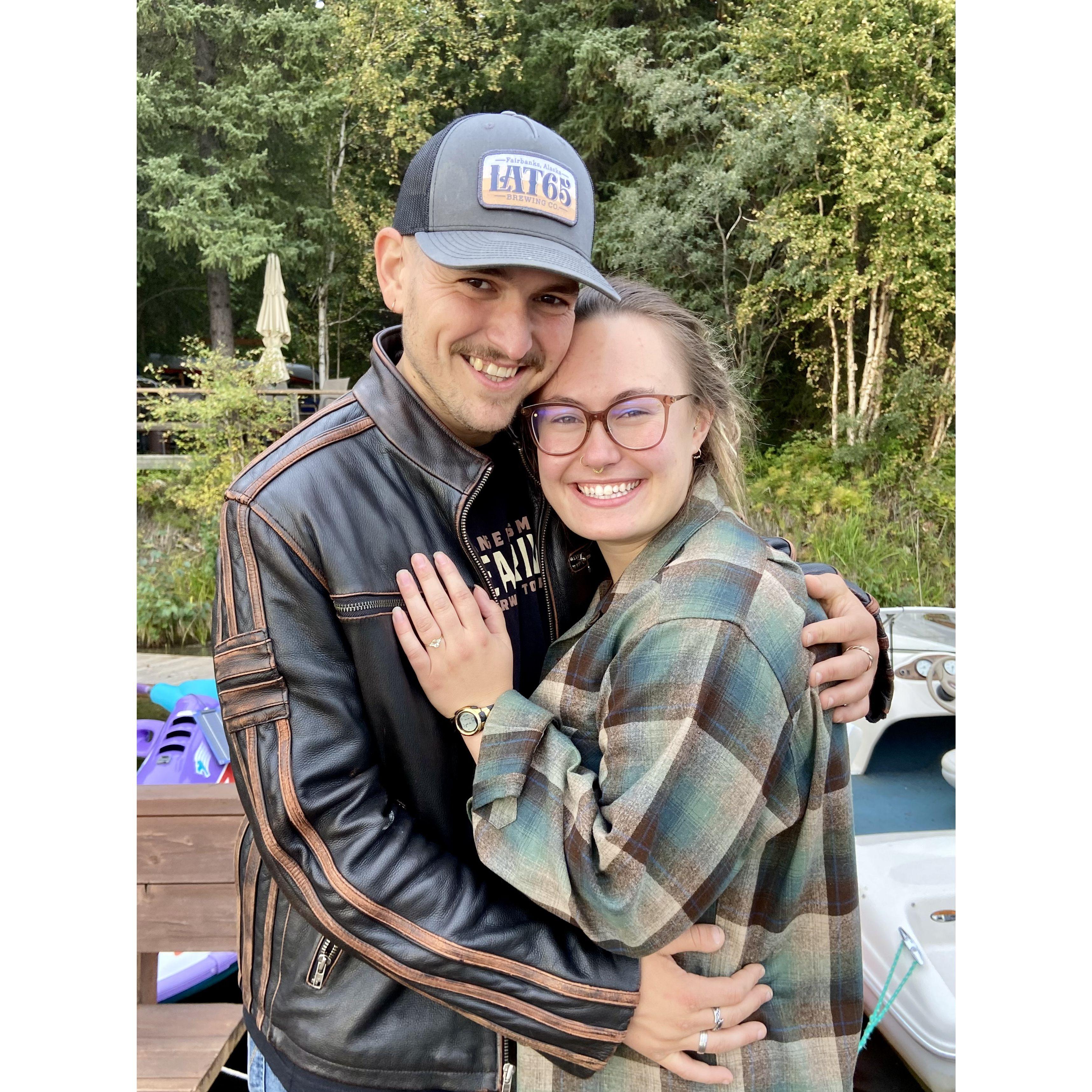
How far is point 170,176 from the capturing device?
12297 mm

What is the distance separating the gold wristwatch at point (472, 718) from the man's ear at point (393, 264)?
62cm

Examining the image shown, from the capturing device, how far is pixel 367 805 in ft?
3.90

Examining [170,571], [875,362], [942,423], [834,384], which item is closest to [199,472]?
[170,571]

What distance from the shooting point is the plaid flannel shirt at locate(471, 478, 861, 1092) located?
1114 mm

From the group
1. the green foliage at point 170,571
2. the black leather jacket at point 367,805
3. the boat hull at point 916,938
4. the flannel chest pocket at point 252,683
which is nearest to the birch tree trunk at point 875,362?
the green foliage at point 170,571

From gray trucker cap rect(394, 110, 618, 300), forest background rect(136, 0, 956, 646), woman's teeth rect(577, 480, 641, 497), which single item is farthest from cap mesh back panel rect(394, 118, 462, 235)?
forest background rect(136, 0, 956, 646)

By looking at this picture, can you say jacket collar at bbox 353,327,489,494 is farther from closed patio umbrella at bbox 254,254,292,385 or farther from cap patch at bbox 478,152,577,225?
closed patio umbrella at bbox 254,254,292,385

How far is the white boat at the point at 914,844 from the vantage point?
2.89 metres

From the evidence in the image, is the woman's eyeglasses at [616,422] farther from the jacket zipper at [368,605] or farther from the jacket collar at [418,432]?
the jacket zipper at [368,605]

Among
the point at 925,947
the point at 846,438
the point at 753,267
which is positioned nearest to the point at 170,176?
the point at 753,267

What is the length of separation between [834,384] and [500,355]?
1110 cm

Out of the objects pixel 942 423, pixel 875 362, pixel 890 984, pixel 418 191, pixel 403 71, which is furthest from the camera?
pixel 403 71

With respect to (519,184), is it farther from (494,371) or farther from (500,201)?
(494,371)

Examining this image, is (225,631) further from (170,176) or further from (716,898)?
(170,176)
